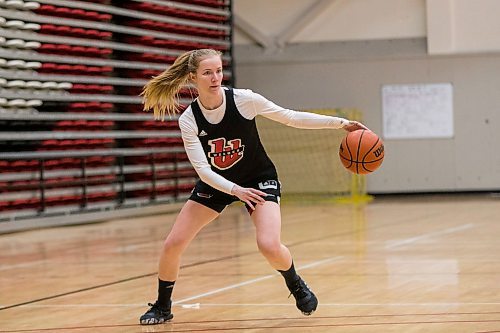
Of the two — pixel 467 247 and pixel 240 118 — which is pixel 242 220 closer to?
pixel 467 247

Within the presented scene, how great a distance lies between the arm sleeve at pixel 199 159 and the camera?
18.8 feet

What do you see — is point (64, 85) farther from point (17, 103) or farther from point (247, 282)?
point (247, 282)

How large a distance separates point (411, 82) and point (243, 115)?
46.6ft

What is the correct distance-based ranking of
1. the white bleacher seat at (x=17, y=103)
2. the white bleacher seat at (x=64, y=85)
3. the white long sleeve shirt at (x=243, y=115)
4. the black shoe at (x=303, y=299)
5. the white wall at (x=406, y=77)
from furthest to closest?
the white wall at (x=406, y=77) < the white bleacher seat at (x=64, y=85) < the white bleacher seat at (x=17, y=103) < the black shoe at (x=303, y=299) < the white long sleeve shirt at (x=243, y=115)

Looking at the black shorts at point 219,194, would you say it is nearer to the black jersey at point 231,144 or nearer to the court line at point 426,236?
the black jersey at point 231,144

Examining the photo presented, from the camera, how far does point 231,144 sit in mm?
5988

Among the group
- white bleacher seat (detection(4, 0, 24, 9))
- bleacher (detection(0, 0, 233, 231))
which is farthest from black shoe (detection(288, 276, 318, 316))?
white bleacher seat (detection(4, 0, 24, 9))

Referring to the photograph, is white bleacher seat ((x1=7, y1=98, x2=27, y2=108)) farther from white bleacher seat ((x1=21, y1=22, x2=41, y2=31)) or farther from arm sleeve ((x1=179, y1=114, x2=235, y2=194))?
arm sleeve ((x1=179, y1=114, x2=235, y2=194))

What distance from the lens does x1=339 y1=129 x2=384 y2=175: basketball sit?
6.16 m

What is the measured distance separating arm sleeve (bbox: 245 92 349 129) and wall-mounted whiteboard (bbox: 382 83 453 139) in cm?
1402

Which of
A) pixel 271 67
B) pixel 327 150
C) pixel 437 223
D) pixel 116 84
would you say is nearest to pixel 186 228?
pixel 437 223

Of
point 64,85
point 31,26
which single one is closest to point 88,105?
point 64,85

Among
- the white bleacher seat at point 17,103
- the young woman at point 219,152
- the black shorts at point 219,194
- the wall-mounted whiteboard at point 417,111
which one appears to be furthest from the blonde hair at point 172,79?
the wall-mounted whiteboard at point 417,111

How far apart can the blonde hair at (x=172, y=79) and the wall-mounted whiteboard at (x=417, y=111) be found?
46.0ft
